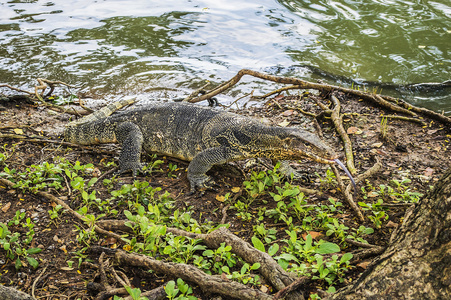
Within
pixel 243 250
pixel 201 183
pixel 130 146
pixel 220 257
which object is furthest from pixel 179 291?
pixel 130 146

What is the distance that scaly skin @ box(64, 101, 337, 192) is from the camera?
456 cm

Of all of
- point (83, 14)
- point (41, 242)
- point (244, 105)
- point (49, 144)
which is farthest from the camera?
point (83, 14)

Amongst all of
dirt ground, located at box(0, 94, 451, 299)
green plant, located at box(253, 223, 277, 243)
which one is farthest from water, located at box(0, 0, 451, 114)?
green plant, located at box(253, 223, 277, 243)

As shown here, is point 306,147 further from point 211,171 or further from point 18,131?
point 18,131

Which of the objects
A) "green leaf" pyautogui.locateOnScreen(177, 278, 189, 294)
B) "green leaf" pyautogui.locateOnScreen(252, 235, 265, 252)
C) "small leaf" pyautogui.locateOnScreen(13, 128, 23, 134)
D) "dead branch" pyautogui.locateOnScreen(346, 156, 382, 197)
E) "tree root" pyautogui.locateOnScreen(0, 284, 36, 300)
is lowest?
"small leaf" pyautogui.locateOnScreen(13, 128, 23, 134)

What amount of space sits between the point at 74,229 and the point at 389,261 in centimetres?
285

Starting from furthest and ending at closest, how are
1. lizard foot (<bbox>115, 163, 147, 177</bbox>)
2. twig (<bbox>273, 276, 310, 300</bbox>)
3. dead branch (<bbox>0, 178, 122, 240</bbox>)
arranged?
lizard foot (<bbox>115, 163, 147, 177</bbox>) → dead branch (<bbox>0, 178, 122, 240</bbox>) → twig (<bbox>273, 276, 310, 300</bbox>)

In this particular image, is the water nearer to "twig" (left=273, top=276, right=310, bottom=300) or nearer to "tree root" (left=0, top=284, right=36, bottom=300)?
"twig" (left=273, top=276, right=310, bottom=300)

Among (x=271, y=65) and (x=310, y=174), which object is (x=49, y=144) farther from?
(x=271, y=65)

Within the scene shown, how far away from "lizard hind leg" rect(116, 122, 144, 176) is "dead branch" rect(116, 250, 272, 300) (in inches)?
83.8

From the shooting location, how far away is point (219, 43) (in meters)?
11.3

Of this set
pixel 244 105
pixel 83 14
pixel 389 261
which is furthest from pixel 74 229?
pixel 83 14

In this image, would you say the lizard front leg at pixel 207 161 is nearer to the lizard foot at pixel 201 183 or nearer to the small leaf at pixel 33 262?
the lizard foot at pixel 201 183

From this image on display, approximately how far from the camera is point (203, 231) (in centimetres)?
373
